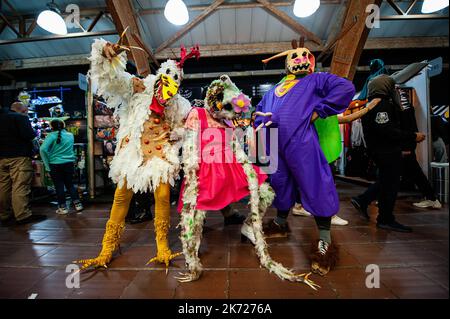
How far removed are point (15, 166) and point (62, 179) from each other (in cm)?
58

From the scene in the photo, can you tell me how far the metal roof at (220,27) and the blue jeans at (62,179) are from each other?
323cm

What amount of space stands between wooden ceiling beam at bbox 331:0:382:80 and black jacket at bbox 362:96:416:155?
158cm

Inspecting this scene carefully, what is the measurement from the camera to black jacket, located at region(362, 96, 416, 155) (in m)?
2.20

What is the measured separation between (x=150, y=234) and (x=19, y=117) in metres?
2.40

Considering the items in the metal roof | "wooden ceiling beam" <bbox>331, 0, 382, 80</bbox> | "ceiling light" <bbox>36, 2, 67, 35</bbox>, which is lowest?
"wooden ceiling beam" <bbox>331, 0, 382, 80</bbox>

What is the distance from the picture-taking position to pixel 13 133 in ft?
9.89

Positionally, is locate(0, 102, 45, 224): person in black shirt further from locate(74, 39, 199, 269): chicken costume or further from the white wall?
the white wall

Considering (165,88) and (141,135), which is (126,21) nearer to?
(165,88)

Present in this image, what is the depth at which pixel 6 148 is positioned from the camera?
3008 millimetres

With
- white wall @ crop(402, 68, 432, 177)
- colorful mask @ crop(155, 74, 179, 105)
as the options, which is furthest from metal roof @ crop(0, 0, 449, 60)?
colorful mask @ crop(155, 74, 179, 105)

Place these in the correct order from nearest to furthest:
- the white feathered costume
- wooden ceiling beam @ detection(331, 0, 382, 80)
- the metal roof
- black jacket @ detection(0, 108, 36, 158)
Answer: the white feathered costume → black jacket @ detection(0, 108, 36, 158) → wooden ceiling beam @ detection(331, 0, 382, 80) → the metal roof

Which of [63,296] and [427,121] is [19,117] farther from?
[427,121]

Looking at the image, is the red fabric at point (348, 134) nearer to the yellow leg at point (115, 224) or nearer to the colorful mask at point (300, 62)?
the colorful mask at point (300, 62)

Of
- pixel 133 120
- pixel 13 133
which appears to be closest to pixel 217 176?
pixel 133 120
